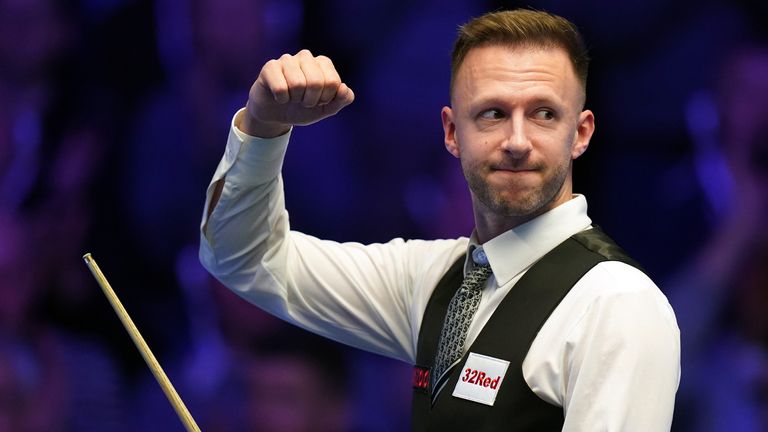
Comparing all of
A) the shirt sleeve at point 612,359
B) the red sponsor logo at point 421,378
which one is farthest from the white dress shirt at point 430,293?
the red sponsor logo at point 421,378

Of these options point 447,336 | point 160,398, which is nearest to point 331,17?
point 160,398

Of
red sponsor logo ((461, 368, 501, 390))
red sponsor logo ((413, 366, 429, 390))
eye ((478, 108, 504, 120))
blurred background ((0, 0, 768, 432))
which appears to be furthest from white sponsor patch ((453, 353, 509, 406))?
blurred background ((0, 0, 768, 432))

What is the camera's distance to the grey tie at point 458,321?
6.51 ft

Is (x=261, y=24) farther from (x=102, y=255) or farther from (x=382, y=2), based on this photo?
(x=102, y=255)

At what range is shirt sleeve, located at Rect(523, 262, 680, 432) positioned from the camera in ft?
5.52

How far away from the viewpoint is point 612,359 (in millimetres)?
1699

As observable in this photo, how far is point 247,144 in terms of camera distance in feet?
7.11

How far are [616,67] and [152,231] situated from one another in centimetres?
151

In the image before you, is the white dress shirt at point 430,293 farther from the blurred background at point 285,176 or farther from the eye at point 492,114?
the blurred background at point 285,176

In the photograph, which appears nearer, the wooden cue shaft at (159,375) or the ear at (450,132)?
the wooden cue shaft at (159,375)

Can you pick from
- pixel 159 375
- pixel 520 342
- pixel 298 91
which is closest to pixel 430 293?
pixel 520 342

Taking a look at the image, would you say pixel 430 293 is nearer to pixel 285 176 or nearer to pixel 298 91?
pixel 298 91

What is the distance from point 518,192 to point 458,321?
0.85ft

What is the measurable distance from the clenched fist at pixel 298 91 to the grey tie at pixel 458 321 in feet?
1.28
